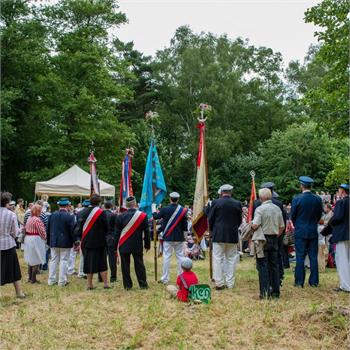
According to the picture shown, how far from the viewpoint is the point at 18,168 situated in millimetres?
32875

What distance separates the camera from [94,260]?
9.95m

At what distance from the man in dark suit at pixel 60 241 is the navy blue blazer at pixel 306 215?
476 cm

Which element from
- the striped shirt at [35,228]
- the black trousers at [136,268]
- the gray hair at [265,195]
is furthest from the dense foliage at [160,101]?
the striped shirt at [35,228]

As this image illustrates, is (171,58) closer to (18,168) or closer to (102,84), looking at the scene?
(102,84)

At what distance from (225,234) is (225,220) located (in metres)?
0.28

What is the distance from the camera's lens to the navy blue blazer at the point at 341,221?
900cm

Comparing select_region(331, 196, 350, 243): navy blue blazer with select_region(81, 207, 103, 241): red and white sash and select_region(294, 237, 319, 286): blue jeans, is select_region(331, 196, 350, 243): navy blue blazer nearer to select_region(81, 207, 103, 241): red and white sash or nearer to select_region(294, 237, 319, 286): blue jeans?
select_region(294, 237, 319, 286): blue jeans

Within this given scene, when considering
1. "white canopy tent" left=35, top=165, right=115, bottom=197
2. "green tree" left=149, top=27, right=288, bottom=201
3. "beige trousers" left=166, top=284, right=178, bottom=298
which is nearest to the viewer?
"beige trousers" left=166, top=284, right=178, bottom=298

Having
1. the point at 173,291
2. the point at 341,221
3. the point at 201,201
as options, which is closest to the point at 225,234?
the point at 173,291

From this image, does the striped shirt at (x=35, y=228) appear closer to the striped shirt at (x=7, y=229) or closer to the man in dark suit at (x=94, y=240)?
the man in dark suit at (x=94, y=240)

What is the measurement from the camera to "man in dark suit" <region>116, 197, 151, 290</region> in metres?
9.80

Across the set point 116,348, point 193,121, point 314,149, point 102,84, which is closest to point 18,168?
point 102,84

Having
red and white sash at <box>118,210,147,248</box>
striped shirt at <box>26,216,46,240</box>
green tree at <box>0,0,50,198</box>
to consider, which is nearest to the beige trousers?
red and white sash at <box>118,210,147,248</box>

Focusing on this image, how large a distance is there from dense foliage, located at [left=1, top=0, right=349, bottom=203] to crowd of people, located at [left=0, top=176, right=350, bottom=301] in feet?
14.2
